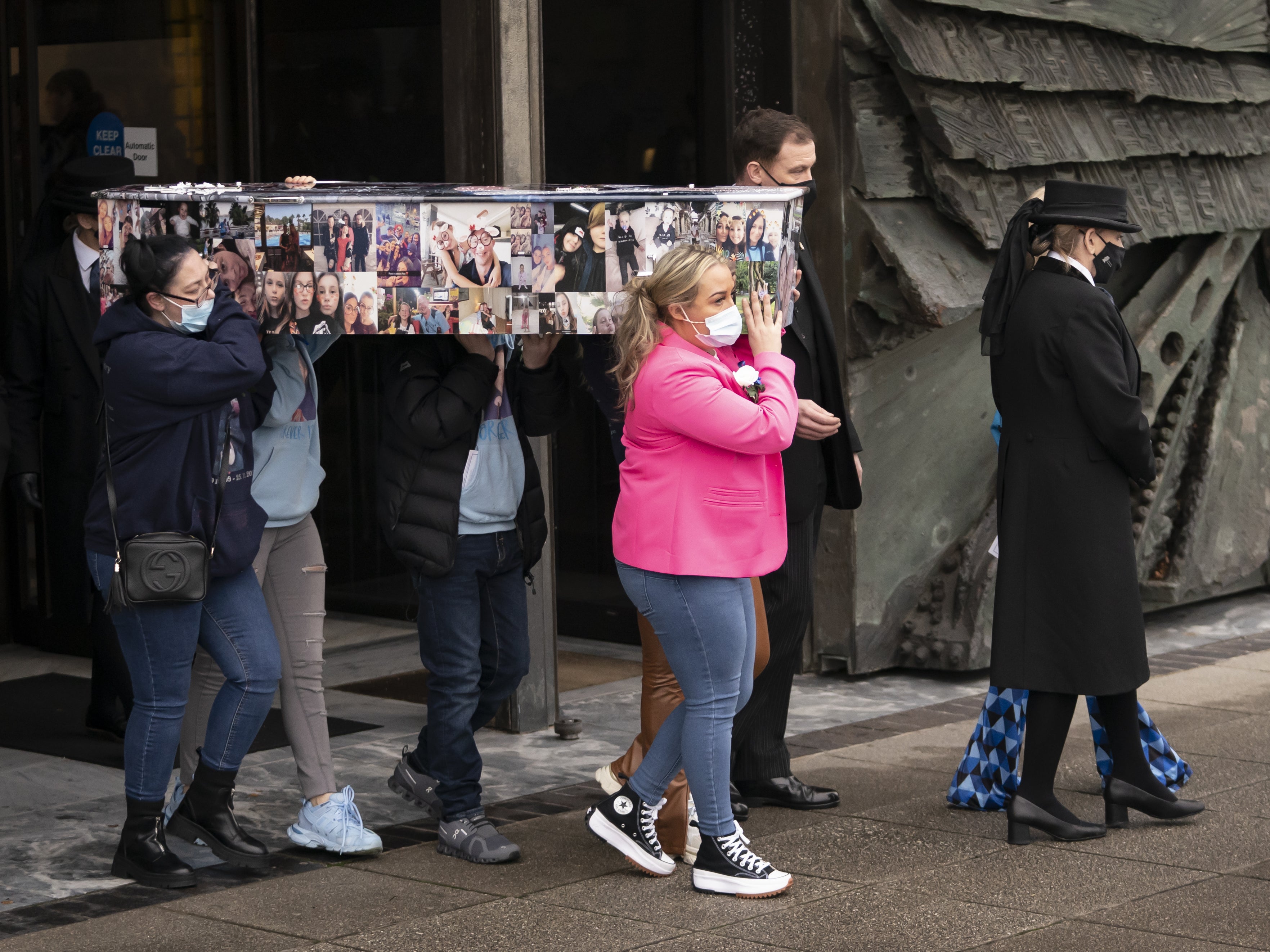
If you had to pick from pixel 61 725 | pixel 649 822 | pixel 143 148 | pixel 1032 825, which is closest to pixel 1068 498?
pixel 1032 825

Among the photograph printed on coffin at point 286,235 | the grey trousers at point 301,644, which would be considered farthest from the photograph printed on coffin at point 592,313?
the grey trousers at point 301,644

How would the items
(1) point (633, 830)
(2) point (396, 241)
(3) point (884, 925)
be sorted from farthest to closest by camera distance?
(1) point (633, 830), (2) point (396, 241), (3) point (884, 925)

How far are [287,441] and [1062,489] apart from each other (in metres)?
2.09

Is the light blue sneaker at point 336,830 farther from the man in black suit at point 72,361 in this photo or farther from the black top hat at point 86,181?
the black top hat at point 86,181

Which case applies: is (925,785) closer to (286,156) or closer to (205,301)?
(205,301)

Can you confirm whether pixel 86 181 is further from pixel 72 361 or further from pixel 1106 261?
pixel 1106 261

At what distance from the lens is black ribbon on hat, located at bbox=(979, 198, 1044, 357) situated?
205 inches

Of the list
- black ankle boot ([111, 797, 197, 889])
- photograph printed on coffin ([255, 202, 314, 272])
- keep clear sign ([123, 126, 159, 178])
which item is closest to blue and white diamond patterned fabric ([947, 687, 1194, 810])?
black ankle boot ([111, 797, 197, 889])

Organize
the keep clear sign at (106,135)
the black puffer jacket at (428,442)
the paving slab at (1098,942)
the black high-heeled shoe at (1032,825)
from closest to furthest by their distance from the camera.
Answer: the paving slab at (1098,942) < the black puffer jacket at (428,442) < the black high-heeled shoe at (1032,825) < the keep clear sign at (106,135)

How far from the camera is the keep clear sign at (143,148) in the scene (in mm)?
8023

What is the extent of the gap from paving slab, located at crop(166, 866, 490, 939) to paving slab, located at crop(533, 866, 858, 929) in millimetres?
245

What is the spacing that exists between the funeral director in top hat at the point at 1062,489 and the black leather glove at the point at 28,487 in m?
3.15

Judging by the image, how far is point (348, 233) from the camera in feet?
14.7

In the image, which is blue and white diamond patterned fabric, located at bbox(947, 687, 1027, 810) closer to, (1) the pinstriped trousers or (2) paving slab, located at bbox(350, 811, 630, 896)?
(1) the pinstriped trousers
